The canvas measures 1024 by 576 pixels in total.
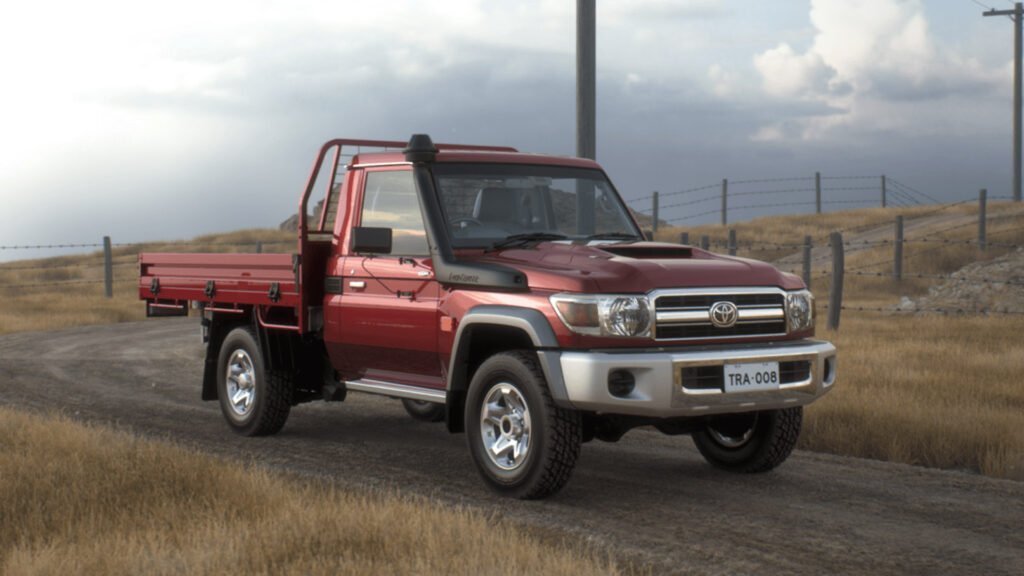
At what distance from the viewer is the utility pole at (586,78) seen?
11375 mm

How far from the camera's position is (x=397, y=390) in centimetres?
750

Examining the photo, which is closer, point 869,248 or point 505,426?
point 505,426

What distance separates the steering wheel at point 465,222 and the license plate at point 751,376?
6.56 feet

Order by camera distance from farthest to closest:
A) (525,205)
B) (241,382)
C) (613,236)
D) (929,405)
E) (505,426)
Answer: (929,405) → (241,382) → (613,236) → (525,205) → (505,426)

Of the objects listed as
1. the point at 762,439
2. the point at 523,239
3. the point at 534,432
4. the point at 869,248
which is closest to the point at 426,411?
the point at 523,239

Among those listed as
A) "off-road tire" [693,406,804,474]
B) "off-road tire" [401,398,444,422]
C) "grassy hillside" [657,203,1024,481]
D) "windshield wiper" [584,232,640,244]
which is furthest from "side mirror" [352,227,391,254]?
"grassy hillside" [657,203,1024,481]

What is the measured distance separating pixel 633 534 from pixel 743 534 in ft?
1.92

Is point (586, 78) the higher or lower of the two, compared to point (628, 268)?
higher

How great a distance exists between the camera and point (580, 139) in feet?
37.7

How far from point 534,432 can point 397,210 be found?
208 centimetres

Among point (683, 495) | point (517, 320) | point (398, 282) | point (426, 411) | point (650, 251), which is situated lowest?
point (683, 495)

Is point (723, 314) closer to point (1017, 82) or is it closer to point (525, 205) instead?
point (525, 205)

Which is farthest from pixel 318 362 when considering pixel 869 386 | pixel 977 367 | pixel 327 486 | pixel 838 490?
pixel 977 367

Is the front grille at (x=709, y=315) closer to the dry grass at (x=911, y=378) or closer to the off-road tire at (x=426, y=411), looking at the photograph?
the dry grass at (x=911, y=378)
